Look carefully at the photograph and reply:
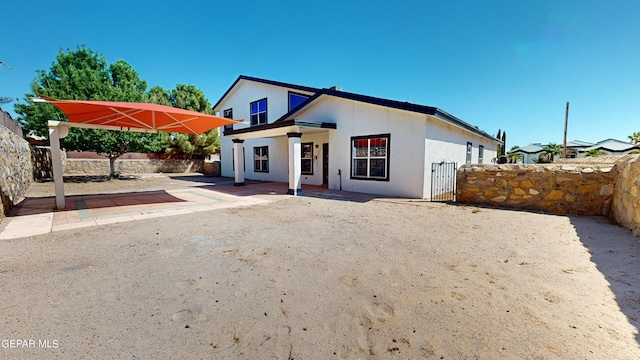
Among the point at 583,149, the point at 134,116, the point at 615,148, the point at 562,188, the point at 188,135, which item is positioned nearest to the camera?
the point at 562,188

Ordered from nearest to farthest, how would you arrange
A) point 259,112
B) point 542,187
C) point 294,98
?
1. point 542,187
2. point 294,98
3. point 259,112

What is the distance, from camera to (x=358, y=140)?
34.3ft

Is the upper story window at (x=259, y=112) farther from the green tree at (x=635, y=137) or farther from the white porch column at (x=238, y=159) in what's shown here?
the green tree at (x=635, y=137)

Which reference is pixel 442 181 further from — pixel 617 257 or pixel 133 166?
pixel 133 166

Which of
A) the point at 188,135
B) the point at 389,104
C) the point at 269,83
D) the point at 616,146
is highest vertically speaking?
the point at 269,83

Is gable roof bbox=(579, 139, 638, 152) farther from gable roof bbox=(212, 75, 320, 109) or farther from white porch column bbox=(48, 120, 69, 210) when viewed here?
white porch column bbox=(48, 120, 69, 210)

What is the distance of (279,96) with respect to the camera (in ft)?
48.4

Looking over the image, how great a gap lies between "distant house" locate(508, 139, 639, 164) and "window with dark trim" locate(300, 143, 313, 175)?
88.3ft

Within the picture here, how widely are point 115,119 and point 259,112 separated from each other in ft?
28.9

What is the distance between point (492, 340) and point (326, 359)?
1.30m

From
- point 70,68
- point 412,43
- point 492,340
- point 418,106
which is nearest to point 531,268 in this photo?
point 492,340

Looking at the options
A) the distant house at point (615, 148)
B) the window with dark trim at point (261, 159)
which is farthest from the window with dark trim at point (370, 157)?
the distant house at point (615, 148)

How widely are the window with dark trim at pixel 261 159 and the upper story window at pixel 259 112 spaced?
1.72 meters

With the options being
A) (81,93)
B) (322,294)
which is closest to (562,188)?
(322,294)
